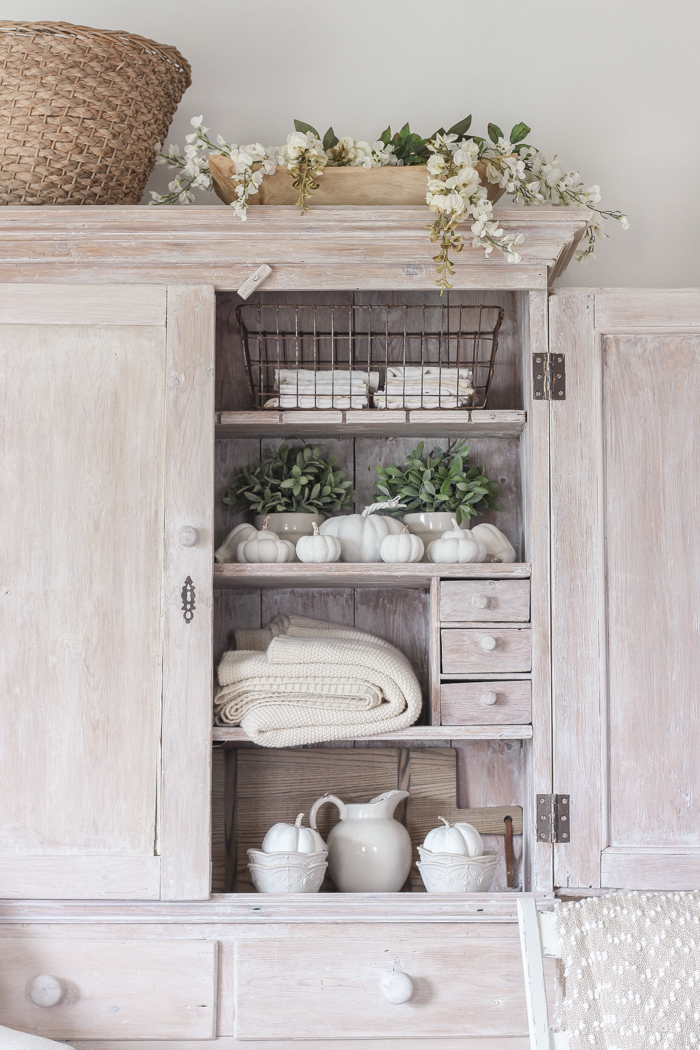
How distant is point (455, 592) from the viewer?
1.77m

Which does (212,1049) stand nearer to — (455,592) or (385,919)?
(385,919)

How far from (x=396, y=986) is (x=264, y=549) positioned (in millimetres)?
817

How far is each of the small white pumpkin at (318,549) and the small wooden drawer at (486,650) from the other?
0.26 m

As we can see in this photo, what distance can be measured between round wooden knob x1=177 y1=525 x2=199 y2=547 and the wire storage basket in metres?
0.33

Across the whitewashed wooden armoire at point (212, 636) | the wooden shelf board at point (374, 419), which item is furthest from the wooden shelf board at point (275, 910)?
the wooden shelf board at point (374, 419)

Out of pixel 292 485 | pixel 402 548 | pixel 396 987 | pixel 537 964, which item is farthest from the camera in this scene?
pixel 292 485

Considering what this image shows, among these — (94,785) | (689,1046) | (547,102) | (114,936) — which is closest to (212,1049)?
(114,936)

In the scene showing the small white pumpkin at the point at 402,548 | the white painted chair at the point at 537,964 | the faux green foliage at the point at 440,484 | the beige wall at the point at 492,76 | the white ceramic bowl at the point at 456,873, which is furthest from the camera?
the beige wall at the point at 492,76

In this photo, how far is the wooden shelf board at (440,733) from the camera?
5.61 feet

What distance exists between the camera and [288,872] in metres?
1.67

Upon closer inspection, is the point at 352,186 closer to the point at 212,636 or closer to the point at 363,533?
the point at 363,533

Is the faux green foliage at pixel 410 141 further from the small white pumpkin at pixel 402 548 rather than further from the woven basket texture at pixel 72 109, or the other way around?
the small white pumpkin at pixel 402 548

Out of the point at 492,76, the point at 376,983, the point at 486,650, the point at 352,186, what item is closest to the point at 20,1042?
the point at 376,983

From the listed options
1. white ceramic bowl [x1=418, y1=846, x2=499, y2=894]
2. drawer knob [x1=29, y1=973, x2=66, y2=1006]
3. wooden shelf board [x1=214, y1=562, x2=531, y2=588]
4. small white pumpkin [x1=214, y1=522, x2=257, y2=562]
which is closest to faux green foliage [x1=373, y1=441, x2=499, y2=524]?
wooden shelf board [x1=214, y1=562, x2=531, y2=588]
